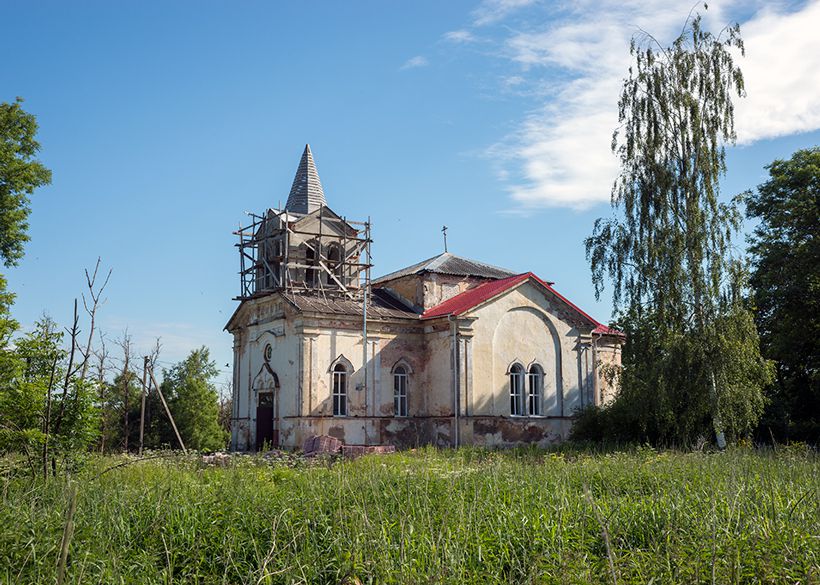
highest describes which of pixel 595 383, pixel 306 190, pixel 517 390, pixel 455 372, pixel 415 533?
pixel 306 190

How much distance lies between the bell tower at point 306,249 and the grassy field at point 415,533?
18.4m

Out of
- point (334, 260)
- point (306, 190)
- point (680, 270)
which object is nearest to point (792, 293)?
point (680, 270)

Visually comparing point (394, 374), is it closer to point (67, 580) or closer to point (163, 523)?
point (163, 523)

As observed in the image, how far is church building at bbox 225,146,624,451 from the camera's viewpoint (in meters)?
26.8

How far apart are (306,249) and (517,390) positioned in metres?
9.85

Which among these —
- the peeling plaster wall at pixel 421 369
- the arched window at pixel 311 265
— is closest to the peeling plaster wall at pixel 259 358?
the peeling plaster wall at pixel 421 369

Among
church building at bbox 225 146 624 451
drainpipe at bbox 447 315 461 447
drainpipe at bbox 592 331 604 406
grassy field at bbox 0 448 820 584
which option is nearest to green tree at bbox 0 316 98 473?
grassy field at bbox 0 448 820 584

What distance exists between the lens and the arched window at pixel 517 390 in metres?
28.6

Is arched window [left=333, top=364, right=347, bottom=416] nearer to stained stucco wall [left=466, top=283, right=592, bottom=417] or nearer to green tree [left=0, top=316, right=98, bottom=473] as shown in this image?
stained stucco wall [left=466, top=283, right=592, bottom=417]

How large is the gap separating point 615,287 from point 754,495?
631 inches

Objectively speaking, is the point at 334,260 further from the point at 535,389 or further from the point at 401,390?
the point at 535,389

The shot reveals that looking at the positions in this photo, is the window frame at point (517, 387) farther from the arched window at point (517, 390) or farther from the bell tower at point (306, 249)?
the bell tower at point (306, 249)

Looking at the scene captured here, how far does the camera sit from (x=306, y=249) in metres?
30.3

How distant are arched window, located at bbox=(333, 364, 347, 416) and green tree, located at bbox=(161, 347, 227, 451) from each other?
1260cm
